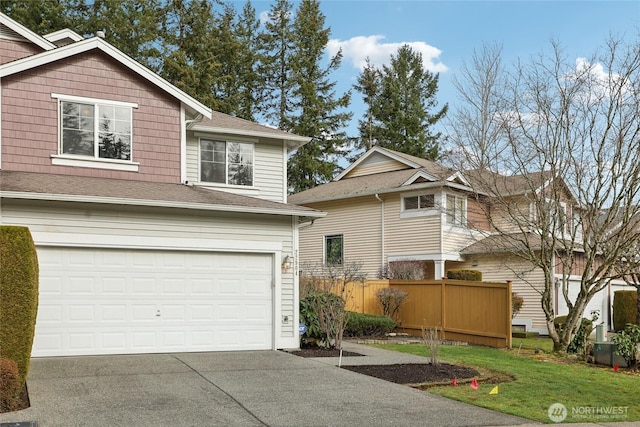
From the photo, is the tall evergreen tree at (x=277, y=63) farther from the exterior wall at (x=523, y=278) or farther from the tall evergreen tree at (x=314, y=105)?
the exterior wall at (x=523, y=278)

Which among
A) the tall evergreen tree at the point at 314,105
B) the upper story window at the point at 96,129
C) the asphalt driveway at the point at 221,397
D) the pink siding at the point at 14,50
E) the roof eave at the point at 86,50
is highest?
the tall evergreen tree at the point at 314,105

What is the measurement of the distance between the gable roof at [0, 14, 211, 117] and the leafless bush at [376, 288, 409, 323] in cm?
855

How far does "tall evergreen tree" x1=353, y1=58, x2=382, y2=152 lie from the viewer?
48.1 meters

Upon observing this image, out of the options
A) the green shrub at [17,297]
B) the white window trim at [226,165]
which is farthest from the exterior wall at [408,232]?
the green shrub at [17,297]

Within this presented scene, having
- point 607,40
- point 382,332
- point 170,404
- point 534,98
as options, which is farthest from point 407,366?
point 607,40

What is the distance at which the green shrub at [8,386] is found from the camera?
816 centimetres

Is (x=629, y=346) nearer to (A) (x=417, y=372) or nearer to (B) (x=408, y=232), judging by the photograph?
(A) (x=417, y=372)

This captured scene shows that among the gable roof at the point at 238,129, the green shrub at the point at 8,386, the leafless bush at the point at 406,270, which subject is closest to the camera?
the green shrub at the point at 8,386

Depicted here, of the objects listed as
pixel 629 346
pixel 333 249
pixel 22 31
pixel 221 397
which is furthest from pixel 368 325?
pixel 22 31

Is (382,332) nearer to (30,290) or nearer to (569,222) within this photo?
(569,222)

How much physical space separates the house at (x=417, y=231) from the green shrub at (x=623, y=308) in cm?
103

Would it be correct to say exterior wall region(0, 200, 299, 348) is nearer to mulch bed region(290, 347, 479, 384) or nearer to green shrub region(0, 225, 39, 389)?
mulch bed region(290, 347, 479, 384)

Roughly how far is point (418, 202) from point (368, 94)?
24.6m

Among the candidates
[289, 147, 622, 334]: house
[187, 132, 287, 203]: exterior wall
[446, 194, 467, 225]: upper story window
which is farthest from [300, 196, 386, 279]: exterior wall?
[187, 132, 287, 203]: exterior wall
